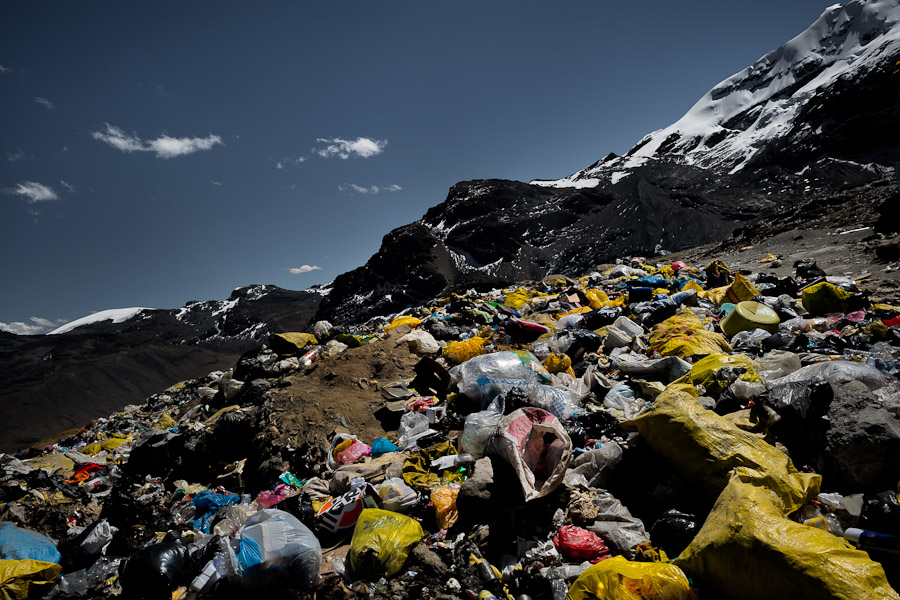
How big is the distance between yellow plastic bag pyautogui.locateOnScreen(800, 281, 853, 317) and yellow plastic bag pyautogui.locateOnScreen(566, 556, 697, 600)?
14.1ft

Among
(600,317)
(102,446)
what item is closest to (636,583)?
(600,317)

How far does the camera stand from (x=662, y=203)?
1188 inches

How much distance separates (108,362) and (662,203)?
1945 inches

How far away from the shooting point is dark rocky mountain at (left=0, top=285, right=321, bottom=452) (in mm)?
23766

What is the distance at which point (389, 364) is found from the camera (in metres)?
4.61

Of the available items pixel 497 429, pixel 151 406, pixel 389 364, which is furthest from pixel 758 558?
pixel 151 406

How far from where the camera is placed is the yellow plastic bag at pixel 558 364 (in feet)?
12.1

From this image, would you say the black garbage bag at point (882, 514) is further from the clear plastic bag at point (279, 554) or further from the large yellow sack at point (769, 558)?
the clear plastic bag at point (279, 554)

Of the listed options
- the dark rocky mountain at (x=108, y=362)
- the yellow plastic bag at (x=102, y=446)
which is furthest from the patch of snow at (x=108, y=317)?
the yellow plastic bag at (x=102, y=446)

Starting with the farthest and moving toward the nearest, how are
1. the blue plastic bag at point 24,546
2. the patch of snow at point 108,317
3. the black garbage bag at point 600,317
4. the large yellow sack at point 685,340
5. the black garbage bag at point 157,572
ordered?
the patch of snow at point 108,317 → the black garbage bag at point 600,317 → the large yellow sack at point 685,340 → the blue plastic bag at point 24,546 → the black garbage bag at point 157,572

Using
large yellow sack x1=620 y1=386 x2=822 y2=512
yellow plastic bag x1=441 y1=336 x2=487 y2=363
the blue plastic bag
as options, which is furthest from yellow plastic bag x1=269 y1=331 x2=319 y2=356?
large yellow sack x1=620 y1=386 x2=822 y2=512

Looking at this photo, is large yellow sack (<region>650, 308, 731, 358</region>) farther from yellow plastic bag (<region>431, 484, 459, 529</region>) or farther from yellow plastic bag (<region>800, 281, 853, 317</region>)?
yellow plastic bag (<region>431, 484, 459, 529</region>)

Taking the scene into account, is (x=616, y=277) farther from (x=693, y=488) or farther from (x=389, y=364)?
(x=693, y=488)

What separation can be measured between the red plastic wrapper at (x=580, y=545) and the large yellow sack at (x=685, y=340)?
2.12 meters
